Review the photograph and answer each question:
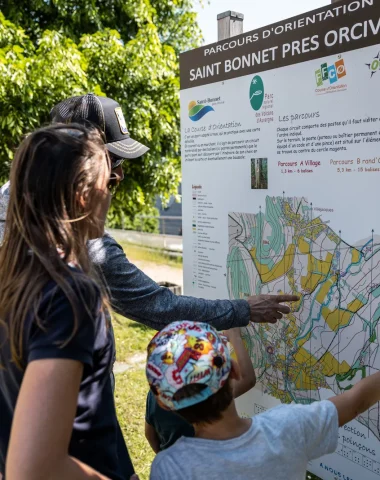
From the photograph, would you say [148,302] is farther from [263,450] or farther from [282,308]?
[263,450]

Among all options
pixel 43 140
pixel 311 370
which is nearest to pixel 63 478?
pixel 43 140

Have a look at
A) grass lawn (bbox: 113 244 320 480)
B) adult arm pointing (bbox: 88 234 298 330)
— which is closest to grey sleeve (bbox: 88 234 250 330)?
adult arm pointing (bbox: 88 234 298 330)

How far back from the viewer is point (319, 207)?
2213 mm

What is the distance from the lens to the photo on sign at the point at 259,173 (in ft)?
8.06

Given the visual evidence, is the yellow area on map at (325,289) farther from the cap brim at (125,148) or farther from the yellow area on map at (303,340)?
the cap brim at (125,148)

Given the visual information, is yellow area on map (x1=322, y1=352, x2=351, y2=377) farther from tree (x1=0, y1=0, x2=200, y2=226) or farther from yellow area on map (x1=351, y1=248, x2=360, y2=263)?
tree (x1=0, y1=0, x2=200, y2=226)

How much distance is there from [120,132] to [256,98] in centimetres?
A: 68

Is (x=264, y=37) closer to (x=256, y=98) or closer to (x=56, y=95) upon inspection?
(x=256, y=98)

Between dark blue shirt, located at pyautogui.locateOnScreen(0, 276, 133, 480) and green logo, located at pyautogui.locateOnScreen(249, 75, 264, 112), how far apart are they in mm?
1544

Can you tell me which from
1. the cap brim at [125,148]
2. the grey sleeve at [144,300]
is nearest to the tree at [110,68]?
the cap brim at [125,148]

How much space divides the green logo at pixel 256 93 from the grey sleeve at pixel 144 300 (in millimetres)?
950

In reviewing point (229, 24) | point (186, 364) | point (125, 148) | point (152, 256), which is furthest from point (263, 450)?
point (152, 256)

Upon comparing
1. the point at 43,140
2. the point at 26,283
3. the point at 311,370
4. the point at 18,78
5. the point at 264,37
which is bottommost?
the point at 311,370

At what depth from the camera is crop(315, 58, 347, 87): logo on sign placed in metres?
2.07
